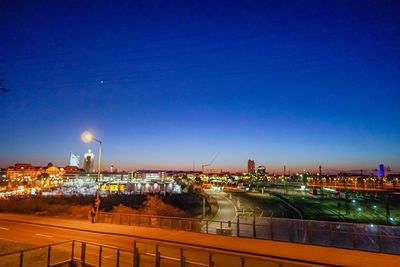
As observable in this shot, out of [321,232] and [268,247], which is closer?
[268,247]

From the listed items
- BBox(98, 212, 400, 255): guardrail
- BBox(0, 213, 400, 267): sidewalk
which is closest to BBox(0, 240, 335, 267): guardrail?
BBox(0, 213, 400, 267): sidewalk

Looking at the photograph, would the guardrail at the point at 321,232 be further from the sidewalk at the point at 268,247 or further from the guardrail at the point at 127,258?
the guardrail at the point at 127,258

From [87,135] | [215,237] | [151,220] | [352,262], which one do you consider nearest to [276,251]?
[352,262]

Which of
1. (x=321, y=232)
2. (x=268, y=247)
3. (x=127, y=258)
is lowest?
(x=268, y=247)

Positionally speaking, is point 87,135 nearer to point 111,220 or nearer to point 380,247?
point 111,220

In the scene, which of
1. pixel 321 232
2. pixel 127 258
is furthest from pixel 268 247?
pixel 127 258

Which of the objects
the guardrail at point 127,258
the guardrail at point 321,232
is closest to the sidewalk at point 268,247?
the guardrail at point 321,232

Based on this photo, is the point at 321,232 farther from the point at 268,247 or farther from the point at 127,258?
the point at 127,258

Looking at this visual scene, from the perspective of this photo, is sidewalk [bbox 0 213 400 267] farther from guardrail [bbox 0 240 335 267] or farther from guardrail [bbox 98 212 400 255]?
guardrail [bbox 0 240 335 267]

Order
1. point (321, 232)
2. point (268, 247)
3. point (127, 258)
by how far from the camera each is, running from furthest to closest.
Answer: point (321, 232)
point (268, 247)
point (127, 258)

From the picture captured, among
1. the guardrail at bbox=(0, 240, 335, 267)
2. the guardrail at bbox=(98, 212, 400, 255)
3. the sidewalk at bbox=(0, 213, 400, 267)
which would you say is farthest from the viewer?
the guardrail at bbox=(98, 212, 400, 255)

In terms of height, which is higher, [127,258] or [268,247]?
[127,258]

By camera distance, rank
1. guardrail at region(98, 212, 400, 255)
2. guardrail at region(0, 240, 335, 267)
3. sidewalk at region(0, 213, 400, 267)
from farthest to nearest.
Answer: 1. guardrail at region(98, 212, 400, 255)
2. sidewalk at region(0, 213, 400, 267)
3. guardrail at region(0, 240, 335, 267)

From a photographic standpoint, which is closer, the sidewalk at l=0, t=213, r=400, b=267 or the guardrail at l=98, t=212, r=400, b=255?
the sidewalk at l=0, t=213, r=400, b=267
